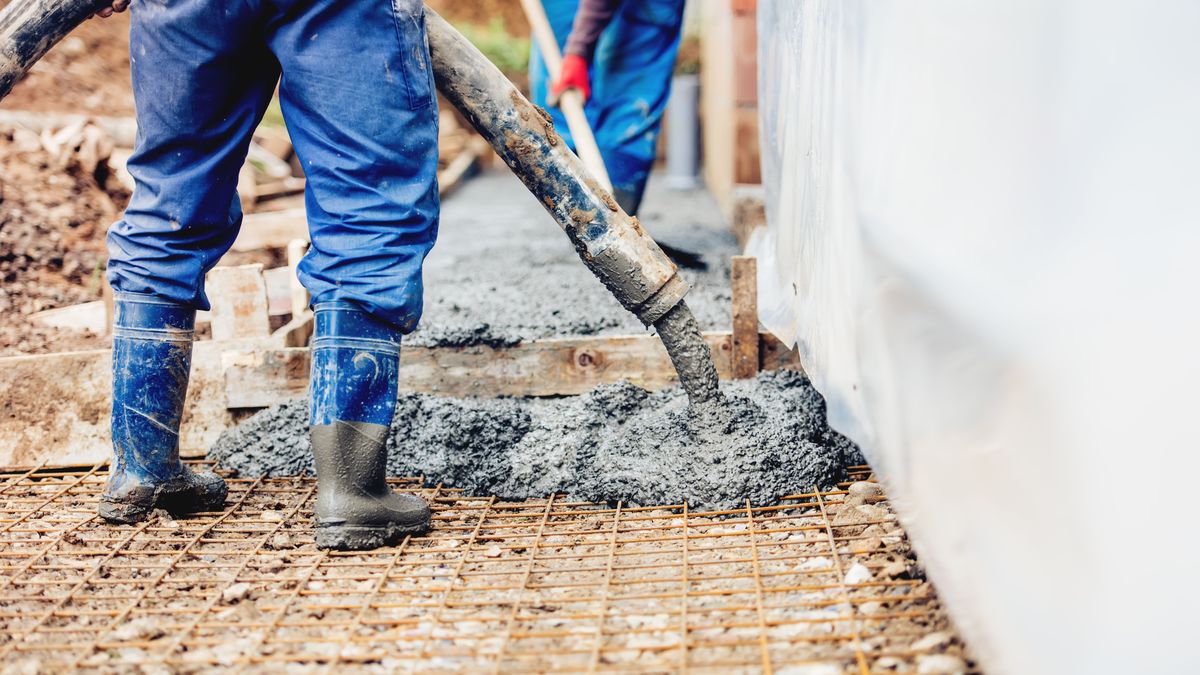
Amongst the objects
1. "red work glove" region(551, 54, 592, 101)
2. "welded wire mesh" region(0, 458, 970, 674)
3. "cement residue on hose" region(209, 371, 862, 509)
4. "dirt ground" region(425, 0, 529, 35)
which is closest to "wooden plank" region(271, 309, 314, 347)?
"cement residue on hose" region(209, 371, 862, 509)

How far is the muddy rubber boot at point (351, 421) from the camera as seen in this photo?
6.01 feet

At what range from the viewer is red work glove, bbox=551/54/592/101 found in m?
3.79

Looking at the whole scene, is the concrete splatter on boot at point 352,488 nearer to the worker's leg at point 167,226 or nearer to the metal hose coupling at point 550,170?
the worker's leg at point 167,226

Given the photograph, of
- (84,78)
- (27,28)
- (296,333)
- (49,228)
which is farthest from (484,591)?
(84,78)

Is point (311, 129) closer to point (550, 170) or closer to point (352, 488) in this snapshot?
point (550, 170)

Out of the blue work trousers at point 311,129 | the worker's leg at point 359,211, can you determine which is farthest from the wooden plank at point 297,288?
the worker's leg at point 359,211

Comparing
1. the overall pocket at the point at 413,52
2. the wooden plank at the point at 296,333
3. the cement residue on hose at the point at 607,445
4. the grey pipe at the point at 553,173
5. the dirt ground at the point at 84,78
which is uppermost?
the dirt ground at the point at 84,78

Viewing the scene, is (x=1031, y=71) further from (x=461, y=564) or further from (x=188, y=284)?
(x=188, y=284)

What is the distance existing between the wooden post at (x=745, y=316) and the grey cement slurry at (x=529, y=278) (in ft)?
1.04

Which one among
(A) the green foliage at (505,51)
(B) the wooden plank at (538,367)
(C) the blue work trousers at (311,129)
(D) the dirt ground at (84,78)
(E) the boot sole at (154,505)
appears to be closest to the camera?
(C) the blue work trousers at (311,129)

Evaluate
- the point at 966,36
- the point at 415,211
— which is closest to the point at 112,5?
the point at 415,211

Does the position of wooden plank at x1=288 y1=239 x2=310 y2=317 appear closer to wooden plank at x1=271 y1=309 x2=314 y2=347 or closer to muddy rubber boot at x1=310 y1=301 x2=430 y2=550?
wooden plank at x1=271 y1=309 x2=314 y2=347

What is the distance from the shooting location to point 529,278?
3785 mm

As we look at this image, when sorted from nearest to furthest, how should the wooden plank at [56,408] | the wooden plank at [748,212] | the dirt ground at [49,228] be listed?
the wooden plank at [56,408], the dirt ground at [49,228], the wooden plank at [748,212]
